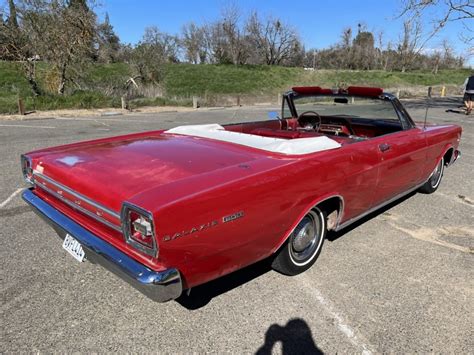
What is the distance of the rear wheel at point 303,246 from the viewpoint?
9.08 ft

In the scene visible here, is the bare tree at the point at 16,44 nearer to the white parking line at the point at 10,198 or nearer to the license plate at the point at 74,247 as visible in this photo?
the white parking line at the point at 10,198

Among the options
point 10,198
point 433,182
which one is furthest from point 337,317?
point 10,198

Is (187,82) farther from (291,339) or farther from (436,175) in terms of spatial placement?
(291,339)

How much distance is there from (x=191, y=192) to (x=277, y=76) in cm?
3932

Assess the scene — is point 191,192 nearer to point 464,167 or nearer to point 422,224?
point 422,224

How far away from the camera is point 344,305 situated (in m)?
2.58

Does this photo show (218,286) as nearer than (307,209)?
No

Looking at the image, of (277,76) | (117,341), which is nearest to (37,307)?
(117,341)

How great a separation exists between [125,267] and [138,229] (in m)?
0.22

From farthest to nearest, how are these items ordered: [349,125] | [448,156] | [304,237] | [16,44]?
[16,44], [448,156], [349,125], [304,237]

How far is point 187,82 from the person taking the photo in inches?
1347

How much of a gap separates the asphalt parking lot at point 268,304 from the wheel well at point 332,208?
353mm

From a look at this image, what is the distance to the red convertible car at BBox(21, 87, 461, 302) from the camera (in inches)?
76.9

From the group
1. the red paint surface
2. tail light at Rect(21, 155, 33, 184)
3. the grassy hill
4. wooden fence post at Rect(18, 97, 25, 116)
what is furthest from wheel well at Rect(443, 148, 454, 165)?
the grassy hill
